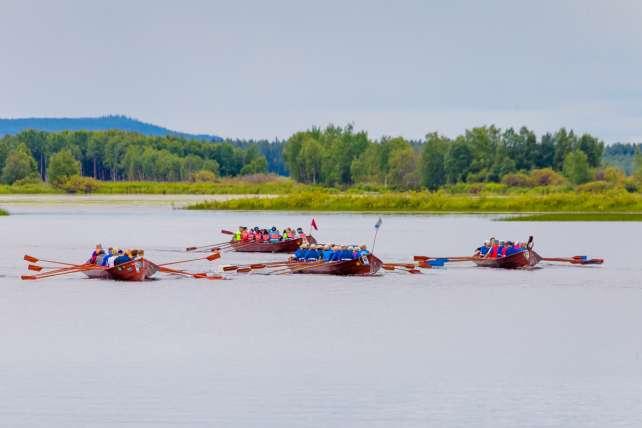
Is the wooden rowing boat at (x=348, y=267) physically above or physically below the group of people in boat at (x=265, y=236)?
below

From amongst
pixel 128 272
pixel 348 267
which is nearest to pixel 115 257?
pixel 128 272

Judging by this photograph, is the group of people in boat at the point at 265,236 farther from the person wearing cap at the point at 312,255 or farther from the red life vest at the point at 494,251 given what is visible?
the person wearing cap at the point at 312,255

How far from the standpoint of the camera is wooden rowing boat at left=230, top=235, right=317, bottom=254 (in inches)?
2400

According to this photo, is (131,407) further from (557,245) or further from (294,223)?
(294,223)

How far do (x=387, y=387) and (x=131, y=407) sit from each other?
490 cm

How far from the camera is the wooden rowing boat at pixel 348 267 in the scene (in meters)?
45.7

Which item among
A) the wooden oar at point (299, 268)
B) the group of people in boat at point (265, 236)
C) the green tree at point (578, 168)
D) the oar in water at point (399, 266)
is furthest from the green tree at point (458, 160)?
the wooden oar at point (299, 268)

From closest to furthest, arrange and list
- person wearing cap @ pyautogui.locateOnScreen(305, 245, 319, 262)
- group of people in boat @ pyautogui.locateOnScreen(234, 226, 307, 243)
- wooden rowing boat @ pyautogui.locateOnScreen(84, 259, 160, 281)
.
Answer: wooden rowing boat @ pyautogui.locateOnScreen(84, 259, 160, 281) < person wearing cap @ pyautogui.locateOnScreen(305, 245, 319, 262) < group of people in boat @ pyautogui.locateOnScreen(234, 226, 307, 243)

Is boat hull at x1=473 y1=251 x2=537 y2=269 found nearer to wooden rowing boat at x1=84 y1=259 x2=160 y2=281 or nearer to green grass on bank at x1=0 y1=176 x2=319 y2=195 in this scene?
wooden rowing boat at x1=84 y1=259 x2=160 y2=281

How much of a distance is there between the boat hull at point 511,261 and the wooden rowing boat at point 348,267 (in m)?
5.47

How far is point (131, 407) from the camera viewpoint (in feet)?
74.1

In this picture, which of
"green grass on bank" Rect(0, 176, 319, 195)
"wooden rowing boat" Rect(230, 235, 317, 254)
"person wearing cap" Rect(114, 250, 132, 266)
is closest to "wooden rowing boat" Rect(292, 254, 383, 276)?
"person wearing cap" Rect(114, 250, 132, 266)

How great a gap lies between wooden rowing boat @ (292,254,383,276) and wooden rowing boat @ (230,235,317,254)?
46.1ft

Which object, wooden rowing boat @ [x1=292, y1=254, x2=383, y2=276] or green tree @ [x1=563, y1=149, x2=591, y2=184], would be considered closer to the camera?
wooden rowing boat @ [x1=292, y1=254, x2=383, y2=276]
